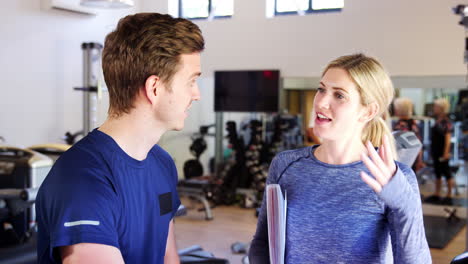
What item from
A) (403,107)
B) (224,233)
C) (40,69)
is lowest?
(224,233)

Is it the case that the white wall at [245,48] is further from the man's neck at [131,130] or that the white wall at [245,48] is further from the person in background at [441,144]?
the man's neck at [131,130]

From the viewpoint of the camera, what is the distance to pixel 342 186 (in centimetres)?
149

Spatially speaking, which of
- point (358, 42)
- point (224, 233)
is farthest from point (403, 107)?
point (224, 233)

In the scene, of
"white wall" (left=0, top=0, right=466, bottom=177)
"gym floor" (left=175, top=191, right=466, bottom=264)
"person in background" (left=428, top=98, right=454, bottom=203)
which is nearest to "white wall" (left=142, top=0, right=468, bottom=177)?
"white wall" (left=0, top=0, right=466, bottom=177)

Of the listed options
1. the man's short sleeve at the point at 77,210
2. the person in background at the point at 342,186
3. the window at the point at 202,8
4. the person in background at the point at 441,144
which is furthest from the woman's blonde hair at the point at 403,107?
the man's short sleeve at the point at 77,210

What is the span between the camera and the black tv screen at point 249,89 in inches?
289

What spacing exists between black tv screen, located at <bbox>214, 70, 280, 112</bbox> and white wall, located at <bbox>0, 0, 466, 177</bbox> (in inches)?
5.0

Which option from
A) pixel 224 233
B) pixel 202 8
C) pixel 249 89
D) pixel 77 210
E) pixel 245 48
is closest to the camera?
pixel 77 210

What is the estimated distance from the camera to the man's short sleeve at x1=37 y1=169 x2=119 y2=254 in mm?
1082

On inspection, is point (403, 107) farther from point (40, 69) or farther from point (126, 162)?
point (126, 162)

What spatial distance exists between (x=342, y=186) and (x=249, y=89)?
6.00 m

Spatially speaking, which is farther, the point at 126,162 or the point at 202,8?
the point at 202,8

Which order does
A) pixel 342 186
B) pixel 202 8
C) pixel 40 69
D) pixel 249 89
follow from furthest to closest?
pixel 249 89, pixel 40 69, pixel 202 8, pixel 342 186

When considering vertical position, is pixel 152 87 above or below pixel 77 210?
above
